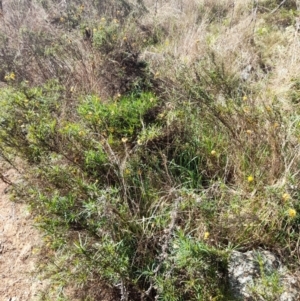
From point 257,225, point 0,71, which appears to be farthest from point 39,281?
point 0,71

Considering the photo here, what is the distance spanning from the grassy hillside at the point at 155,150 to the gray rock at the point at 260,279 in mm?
70

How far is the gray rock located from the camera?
1642 millimetres

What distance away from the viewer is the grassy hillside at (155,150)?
1934mm

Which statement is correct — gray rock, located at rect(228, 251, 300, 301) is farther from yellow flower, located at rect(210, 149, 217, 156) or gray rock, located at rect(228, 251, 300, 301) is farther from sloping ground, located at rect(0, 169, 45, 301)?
sloping ground, located at rect(0, 169, 45, 301)

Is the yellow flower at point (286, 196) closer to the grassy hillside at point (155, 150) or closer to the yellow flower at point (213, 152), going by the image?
the grassy hillside at point (155, 150)

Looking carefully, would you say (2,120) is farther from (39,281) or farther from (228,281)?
(228,281)

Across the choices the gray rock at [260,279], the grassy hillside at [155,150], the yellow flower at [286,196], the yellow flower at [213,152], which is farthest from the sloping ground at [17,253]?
the yellow flower at [286,196]

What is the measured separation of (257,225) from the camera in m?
2.00

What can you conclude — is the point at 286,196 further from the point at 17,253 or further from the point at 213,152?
the point at 17,253

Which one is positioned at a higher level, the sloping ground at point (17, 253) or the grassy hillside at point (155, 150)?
the grassy hillside at point (155, 150)

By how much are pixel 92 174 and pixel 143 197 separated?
0.51 m

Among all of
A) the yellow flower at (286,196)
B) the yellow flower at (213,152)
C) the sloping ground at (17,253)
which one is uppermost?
the yellow flower at (286,196)

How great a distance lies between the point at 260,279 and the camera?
1.73 meters

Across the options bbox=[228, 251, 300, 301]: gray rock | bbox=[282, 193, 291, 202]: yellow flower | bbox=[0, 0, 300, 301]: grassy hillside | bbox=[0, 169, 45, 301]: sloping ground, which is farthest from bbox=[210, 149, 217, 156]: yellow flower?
bbox=[0, 169, 45, 301]: sloping ground
